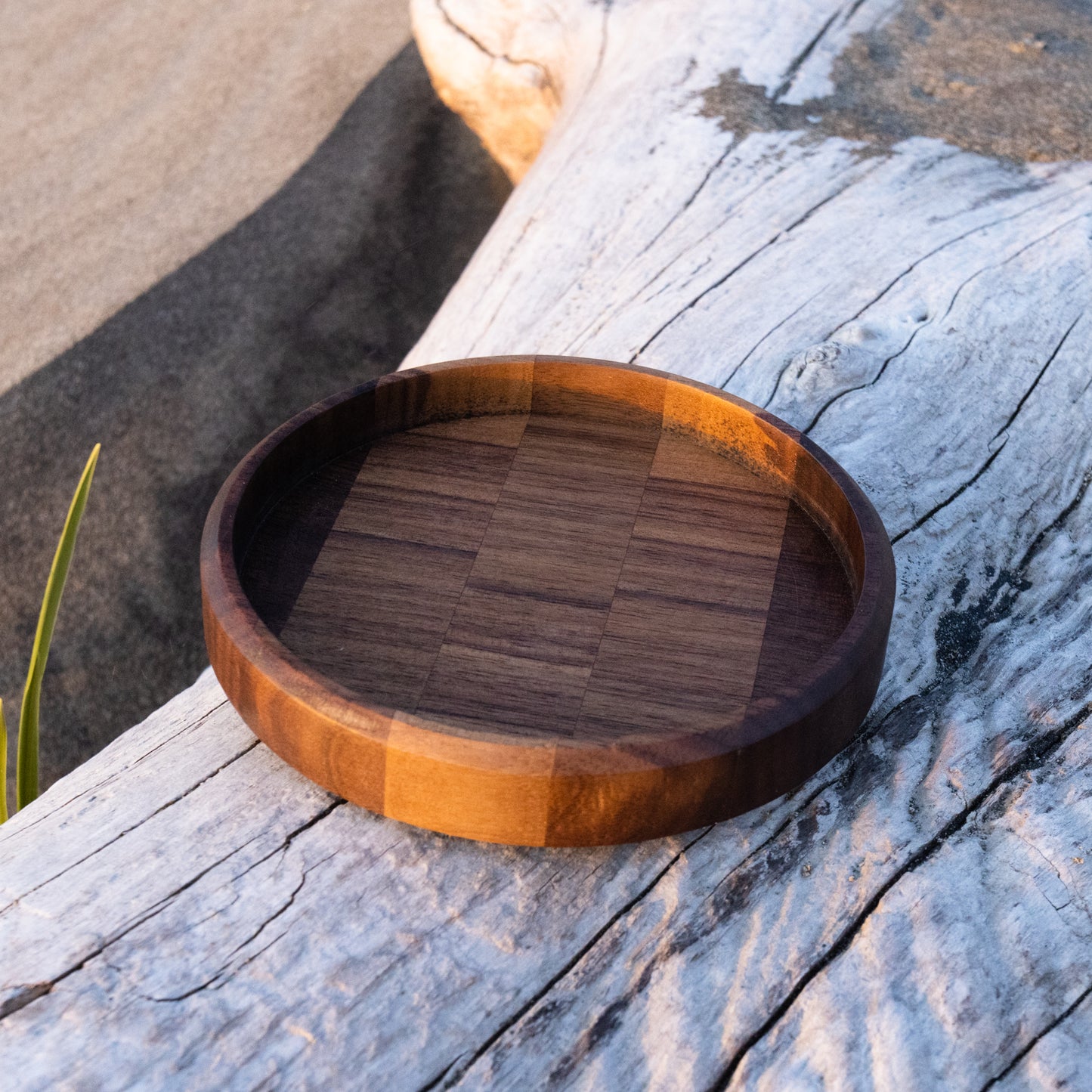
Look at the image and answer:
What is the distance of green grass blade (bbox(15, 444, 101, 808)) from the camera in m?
1.06

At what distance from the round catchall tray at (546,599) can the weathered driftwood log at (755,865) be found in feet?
0.21

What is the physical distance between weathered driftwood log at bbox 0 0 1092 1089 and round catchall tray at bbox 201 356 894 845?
0.21 ft

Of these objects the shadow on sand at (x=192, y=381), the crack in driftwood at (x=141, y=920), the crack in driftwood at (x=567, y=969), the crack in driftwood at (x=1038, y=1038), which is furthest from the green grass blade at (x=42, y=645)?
the crack in driftwood at (x=1038, y=1038)

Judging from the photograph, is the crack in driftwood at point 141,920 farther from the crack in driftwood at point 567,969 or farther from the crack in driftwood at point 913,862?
the crack in driftwood at point 913,862

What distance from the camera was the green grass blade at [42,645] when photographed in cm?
106

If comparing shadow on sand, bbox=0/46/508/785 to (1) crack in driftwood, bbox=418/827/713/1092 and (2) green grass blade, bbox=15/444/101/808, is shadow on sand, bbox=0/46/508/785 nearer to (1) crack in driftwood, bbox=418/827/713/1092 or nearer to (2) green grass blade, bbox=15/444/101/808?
(2) green grass blade, bbox=15/444/101/808

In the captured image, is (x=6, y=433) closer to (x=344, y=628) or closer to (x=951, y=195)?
(x=344, y=628)

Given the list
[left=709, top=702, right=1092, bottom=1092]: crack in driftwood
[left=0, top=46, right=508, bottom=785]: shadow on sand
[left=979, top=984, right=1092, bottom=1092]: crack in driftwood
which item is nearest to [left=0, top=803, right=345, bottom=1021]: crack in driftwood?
[left=709, top=702, right=1092, bottom=1092]: crack in driftwood

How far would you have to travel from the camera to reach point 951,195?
1.50m

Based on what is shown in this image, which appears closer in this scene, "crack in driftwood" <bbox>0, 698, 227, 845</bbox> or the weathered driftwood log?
the weathered driftwood log

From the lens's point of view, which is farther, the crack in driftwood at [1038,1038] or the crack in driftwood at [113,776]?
the crack in driftwood at [113,776]

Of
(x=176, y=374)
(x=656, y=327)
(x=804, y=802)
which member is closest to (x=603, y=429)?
(x=656, y=327)

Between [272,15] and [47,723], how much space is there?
7.22 ft

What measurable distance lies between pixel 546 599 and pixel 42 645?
0.53 metres
